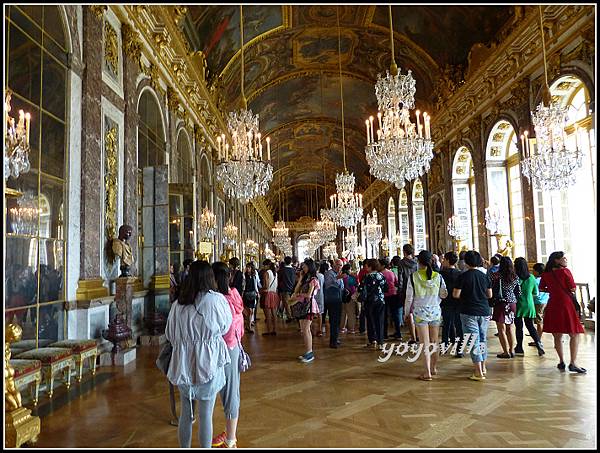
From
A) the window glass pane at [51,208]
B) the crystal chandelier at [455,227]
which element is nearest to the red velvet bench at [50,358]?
the window glass pane at [51,208]

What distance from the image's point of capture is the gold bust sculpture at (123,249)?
686 cm

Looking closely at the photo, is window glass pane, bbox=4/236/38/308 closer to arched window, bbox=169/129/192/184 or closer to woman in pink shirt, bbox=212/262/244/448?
woman in pink shirt, bbox=212/262/244/448

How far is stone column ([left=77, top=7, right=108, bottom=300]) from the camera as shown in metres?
6.18

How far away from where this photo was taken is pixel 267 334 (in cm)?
909

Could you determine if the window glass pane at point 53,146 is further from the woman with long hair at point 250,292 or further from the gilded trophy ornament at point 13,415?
the woman with long hair at point 250,292

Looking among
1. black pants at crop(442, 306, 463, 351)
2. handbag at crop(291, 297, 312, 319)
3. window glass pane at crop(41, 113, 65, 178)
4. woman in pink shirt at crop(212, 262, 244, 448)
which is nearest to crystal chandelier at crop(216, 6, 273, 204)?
handbag at crop(291, 297, 312, 319)

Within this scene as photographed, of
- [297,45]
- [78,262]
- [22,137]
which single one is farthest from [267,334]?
[297,45]

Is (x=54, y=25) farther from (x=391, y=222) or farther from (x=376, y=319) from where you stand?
(x=391, y=222)

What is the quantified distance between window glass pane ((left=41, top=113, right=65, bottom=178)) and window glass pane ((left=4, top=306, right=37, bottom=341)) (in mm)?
1703

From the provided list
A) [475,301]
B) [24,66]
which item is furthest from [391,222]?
[24,66]

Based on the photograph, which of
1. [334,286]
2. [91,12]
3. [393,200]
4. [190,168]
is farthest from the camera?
[393,200]

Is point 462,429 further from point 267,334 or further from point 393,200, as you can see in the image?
point 393,200

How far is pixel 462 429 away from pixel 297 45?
1642cm

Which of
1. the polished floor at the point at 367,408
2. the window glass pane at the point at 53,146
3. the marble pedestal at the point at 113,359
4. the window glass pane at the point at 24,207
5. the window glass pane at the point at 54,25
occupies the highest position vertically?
the window glass pane at the point at 54,25
